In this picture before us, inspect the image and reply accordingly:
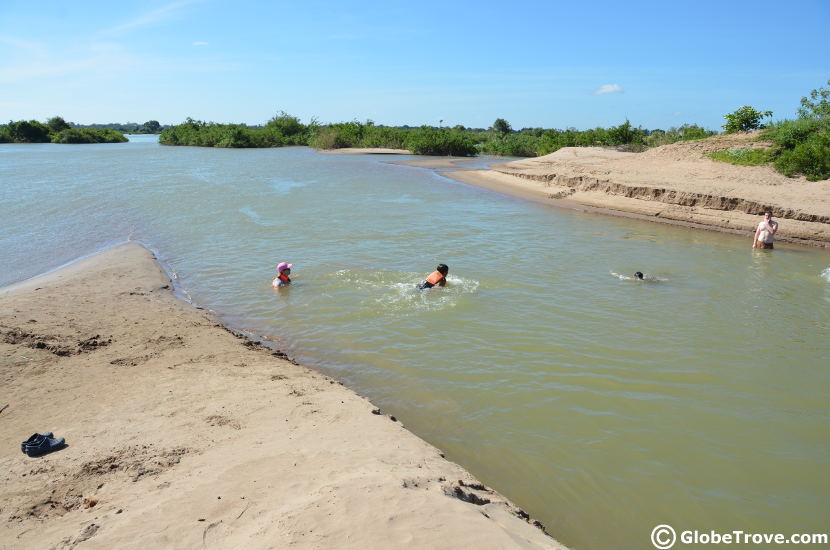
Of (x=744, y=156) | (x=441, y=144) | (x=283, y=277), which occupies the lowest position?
(x=283, y=277)

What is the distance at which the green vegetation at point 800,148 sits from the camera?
18.1 metres

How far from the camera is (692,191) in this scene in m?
18.4

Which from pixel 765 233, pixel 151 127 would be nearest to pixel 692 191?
pixel 765 233

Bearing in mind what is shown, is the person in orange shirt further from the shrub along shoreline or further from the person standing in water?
the shrub along shoreline

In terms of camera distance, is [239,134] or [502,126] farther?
[502,126]

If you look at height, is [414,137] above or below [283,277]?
above

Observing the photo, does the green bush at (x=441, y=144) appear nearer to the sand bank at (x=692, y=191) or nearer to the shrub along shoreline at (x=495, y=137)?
the shrub along shoreline at (x=495, y=137)

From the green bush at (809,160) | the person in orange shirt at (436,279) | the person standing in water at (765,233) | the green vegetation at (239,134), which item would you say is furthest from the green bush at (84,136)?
the person standing in water at (765,233)

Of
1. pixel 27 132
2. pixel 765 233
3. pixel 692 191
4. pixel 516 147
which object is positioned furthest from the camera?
pixel 27 132

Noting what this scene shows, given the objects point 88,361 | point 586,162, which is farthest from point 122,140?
point 88,361

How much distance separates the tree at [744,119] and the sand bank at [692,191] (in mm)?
3232

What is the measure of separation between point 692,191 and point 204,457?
61.2 feet

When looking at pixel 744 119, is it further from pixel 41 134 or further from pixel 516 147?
pixel 41 134

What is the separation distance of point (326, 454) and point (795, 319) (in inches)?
351
